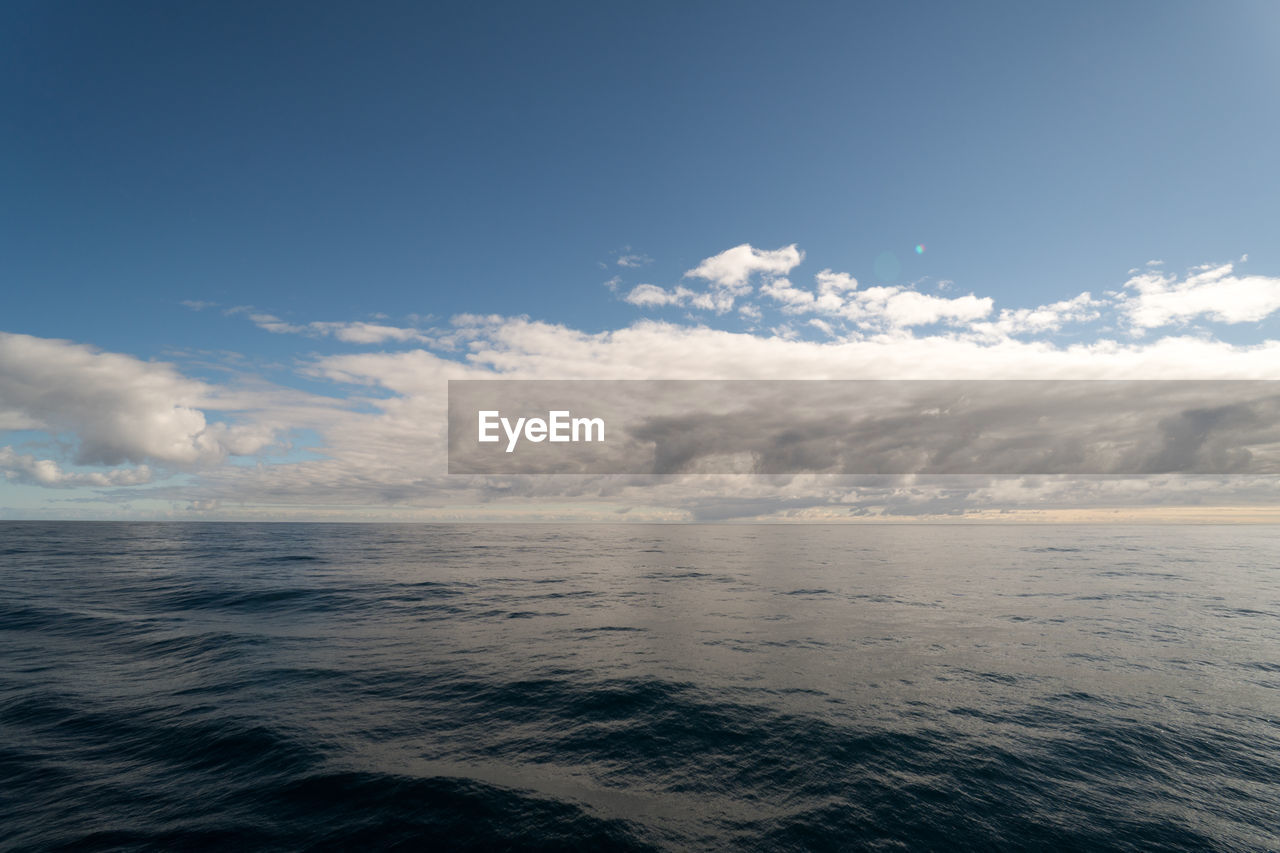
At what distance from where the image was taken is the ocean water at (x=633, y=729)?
9.59 metres

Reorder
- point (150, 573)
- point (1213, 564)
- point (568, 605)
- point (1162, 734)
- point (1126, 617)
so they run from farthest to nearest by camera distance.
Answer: point (1213, 564)
point (150, 573)
point (568, 605)
point (1126, 617)
point (1162, 734)

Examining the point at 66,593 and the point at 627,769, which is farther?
the point at 66,593

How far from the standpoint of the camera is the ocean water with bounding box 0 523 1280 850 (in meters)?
9.59

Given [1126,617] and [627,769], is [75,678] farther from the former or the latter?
[1126,617]

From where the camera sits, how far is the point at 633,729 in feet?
46.2

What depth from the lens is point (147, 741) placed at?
12.7 meters

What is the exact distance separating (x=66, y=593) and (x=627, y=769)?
4818cm

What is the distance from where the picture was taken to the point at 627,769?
1185cm

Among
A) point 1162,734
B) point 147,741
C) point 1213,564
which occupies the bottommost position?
point 1213,564

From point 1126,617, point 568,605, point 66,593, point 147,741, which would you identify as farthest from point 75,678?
point 1126,617

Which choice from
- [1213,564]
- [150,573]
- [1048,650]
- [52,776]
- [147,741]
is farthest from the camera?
[1213,564]

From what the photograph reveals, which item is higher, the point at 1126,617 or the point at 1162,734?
the point at 1162,734

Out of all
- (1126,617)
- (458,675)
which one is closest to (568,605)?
(458,675)

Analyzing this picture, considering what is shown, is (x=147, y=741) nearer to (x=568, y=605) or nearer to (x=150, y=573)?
(x=568, y=605)
